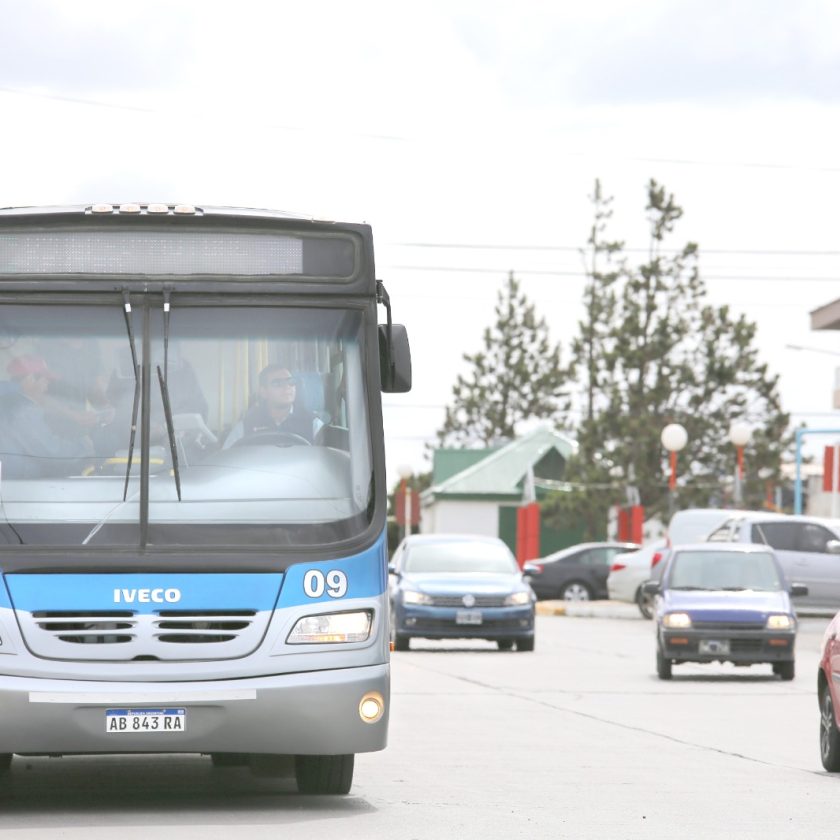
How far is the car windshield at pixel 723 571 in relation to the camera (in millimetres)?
24297

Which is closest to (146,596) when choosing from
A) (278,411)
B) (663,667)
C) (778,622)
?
(278,411)

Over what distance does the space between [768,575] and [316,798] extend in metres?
14.2

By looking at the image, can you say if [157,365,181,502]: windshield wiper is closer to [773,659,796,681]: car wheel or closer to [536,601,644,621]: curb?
[773,659,796,681]: car wheel

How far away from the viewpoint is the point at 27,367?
34.2 feet

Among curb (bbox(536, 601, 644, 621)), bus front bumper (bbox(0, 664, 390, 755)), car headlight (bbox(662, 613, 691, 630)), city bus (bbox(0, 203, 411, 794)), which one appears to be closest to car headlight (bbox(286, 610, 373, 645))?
city bus (bbox(0, 203, 411, 794))

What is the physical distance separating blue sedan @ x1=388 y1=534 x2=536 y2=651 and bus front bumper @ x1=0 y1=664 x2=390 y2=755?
1716cm

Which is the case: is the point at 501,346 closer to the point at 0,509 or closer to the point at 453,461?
the point at 453,461

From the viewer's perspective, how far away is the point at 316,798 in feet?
36.2

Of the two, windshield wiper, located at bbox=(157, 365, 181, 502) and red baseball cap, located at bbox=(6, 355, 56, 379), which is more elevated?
red baseball cap, located at bbox=(6, 355, 56, 379)

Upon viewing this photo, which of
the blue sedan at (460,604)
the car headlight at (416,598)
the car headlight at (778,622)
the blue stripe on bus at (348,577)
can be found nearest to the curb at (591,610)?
the blue sedan at (460,604)

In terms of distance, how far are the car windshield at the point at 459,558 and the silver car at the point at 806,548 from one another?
7323mm

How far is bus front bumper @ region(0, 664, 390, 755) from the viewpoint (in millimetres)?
9750

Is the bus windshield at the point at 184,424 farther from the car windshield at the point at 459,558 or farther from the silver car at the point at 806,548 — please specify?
the silver car at the point at 806,548

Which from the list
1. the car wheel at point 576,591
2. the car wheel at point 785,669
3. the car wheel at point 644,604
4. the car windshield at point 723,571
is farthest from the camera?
the car wheel at point 576,591
